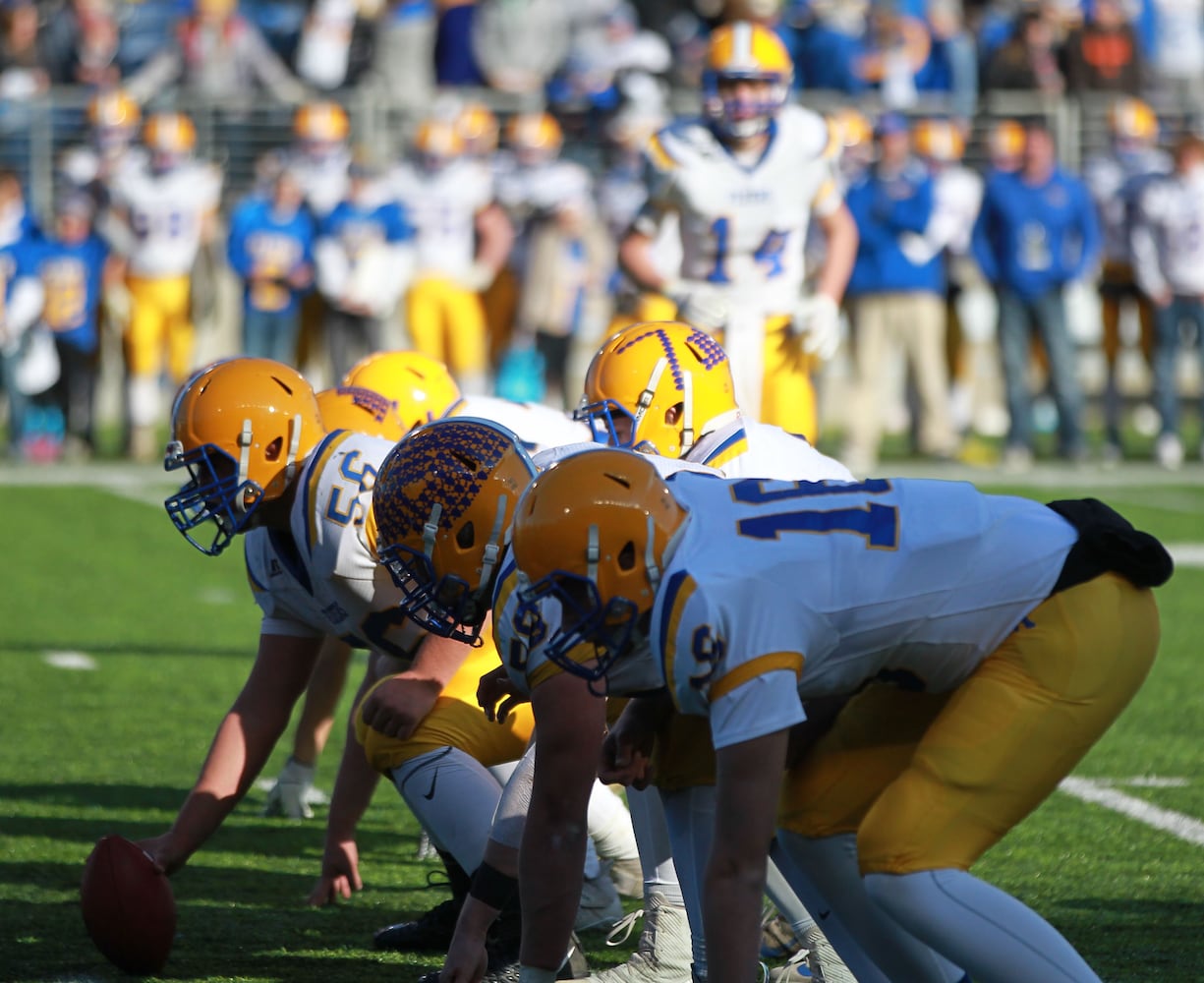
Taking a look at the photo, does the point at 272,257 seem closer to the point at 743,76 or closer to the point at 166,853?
the point at 743,76

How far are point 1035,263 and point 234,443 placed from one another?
9.91 metres

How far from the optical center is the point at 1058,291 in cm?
1323

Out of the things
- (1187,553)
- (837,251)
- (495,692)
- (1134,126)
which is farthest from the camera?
(1134,126)

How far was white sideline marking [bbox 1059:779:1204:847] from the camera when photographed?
4.88 m

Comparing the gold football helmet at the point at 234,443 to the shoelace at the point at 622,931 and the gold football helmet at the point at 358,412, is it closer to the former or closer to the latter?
the gold football helmet at the point at 358,412

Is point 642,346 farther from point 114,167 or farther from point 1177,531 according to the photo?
point 114,167

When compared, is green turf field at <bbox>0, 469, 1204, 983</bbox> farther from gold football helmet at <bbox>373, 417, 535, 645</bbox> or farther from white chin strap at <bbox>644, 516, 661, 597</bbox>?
white chin strap at <bbox>644, 516, 661, 597</bbox>

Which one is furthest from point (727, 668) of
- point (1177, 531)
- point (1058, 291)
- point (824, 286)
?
point (1058, 291)

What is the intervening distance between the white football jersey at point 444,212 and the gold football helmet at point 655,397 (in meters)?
9.58

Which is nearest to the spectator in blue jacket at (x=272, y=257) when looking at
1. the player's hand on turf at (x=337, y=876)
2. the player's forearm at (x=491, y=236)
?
the player's forearm at (x=491, y=236)

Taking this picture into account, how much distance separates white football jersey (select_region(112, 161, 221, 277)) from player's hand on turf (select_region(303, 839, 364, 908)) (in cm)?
1016

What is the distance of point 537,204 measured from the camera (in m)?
14.0

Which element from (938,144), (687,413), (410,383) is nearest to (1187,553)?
(938,144)

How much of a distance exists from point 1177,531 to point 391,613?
23.6 feet
